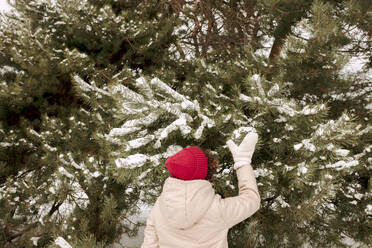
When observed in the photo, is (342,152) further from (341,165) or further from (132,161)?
(132,161)

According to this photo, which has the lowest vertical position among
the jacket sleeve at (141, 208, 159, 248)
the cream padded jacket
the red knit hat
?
the jacket sleeve at (141, 208, 159, 248)

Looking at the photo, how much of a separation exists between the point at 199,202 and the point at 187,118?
1.65 ft

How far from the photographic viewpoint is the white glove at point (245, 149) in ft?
4.71

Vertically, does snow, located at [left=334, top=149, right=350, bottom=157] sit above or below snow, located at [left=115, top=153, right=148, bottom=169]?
below

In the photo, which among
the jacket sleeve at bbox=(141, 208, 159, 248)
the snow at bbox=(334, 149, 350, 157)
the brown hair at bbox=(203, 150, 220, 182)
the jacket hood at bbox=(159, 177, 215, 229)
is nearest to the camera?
the snow at bbox=(334, 149, 350, 157)

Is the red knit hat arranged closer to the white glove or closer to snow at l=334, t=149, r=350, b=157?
the white glove

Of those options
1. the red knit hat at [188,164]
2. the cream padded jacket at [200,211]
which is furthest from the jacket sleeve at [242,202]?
the red knit hat at [188,164]

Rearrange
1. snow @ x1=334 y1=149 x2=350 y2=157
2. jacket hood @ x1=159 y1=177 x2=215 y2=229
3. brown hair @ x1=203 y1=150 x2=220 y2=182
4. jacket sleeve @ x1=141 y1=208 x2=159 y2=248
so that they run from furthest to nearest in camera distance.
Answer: jacket sleeve @ x1=141 y1=208 x2=159 y2=248
brown hair @ x1=203 y1=150 x2=220 y2=182
jacket hood @ x1=159 y1=177 x2=215 y2=229
snow @ x1=334 y1=149 x2=350 y2=157

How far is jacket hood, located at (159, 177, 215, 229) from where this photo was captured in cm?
138

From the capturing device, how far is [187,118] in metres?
1.46

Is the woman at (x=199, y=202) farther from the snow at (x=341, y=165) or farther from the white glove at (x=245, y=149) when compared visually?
the snow at (x=341, y=165)

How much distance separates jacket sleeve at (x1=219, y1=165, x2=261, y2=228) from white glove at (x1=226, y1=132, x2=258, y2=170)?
0.18 feet

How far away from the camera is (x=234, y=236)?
7.20ft

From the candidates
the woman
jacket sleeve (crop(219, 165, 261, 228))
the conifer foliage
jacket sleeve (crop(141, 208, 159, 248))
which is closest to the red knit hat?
the woman
